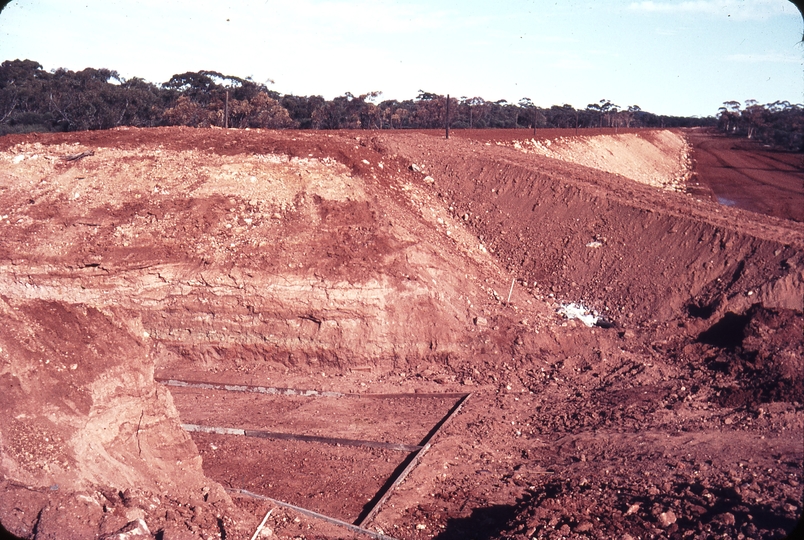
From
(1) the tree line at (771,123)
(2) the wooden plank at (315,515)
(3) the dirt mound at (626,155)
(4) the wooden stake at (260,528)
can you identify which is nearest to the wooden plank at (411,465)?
(2) the wooden plank at (315,515)

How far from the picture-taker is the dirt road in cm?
2138

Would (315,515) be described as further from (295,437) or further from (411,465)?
(295,437)

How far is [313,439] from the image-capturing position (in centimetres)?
788

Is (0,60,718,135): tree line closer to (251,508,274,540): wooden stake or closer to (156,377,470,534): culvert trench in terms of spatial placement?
(156,377,470,534): culvert trench

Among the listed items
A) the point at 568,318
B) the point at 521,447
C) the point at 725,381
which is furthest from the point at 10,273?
the point at 725,381

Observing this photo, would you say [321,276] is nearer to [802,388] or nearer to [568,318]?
[568,318]

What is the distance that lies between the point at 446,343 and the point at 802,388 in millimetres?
5000

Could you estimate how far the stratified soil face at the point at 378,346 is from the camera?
232 inches

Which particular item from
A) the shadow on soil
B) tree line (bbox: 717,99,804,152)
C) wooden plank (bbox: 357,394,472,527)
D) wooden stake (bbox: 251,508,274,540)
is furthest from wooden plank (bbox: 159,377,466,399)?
tree line (bbox: 717,99,804,152)

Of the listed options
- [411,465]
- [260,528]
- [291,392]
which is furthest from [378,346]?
[260,528]

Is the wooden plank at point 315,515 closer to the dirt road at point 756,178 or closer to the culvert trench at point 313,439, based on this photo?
the culvert trench at point 313,439

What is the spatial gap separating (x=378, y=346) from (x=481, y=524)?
13.6 ft

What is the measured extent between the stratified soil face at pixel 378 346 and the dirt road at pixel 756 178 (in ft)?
34.7

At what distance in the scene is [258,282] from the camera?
9.80 meters
